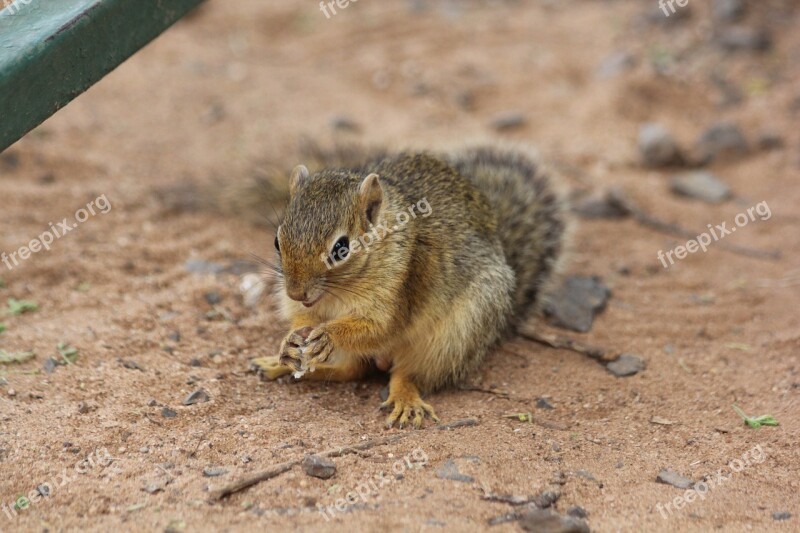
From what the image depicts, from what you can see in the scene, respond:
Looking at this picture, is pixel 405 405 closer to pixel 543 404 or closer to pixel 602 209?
pixel 543 404

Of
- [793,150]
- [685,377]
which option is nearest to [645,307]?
[685,377]

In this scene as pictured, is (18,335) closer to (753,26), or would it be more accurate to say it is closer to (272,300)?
(272,300)

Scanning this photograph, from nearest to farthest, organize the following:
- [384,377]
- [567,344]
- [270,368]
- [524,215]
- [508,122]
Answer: [270,368]
[384,377]
[567,344]
[524,215]
[508,122]

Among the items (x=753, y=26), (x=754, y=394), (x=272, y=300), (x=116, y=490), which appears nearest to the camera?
(x=116, y=490)

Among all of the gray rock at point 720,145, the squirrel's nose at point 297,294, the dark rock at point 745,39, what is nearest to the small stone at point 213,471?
the squirrel's nose at point 297,294

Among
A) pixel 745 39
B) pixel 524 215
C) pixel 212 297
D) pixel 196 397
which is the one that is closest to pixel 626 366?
pixel 524 215
